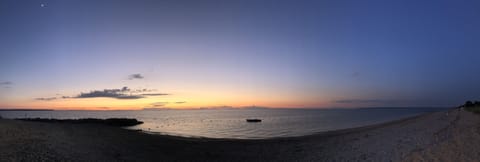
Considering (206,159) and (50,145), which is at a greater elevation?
(50,145)

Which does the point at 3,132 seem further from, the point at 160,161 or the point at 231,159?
the point at 231,159

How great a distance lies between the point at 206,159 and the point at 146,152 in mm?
4042

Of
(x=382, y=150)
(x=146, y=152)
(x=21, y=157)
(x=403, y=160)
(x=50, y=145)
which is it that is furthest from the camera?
(x=146, y=152)

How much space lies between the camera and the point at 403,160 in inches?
549

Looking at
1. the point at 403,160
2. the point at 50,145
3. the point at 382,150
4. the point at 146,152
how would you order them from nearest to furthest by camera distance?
1. the point at 403,160
2. the point at 50,145
3. the point at 382,150
4. the point at 146,152

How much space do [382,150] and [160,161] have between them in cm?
1166

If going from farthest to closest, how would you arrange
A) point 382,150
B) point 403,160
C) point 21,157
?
point 382,150 → point 403,160 → point 21,157

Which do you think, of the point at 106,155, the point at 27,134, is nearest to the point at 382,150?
the point at 106,155

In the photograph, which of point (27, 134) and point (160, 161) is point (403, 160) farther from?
point (27, 134)

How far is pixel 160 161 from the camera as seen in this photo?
16.8 m

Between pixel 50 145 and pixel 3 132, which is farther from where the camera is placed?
pixel 3 132

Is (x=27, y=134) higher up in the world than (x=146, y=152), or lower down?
higher up

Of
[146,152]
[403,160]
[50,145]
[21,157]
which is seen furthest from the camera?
[146,152]

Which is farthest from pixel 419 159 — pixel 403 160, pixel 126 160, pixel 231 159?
pixel 126 160
